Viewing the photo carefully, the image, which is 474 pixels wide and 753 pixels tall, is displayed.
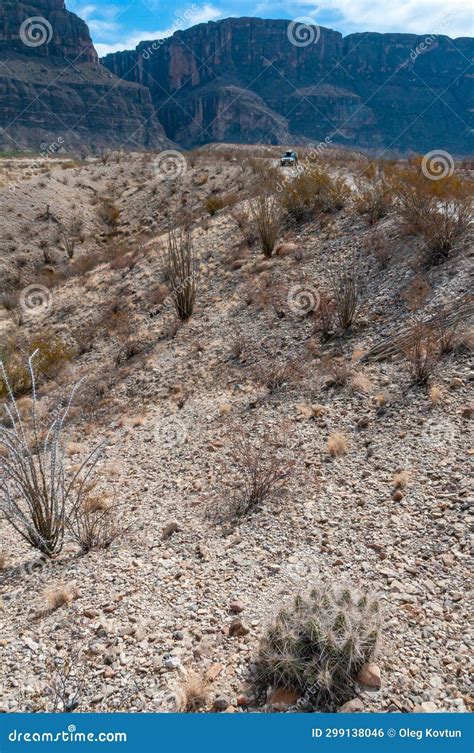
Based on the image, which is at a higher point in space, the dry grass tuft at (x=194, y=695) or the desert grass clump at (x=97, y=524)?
the dry grass tuft at (x=194, y=695)

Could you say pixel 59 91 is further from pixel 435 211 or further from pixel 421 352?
pixel 421 352

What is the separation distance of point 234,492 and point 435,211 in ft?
22.5

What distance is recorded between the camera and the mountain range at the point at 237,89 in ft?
246

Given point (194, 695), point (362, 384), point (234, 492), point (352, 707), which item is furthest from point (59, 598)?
point (362, 384)

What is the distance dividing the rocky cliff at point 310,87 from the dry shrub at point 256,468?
9552 cm

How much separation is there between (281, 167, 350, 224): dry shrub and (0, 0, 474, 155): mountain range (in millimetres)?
67750

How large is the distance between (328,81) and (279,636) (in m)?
122

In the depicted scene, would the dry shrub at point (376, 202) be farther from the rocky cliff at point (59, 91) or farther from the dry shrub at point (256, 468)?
the rocky cliff at point (59, 91)

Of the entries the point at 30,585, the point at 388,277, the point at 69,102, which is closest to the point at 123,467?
the point at 30,585

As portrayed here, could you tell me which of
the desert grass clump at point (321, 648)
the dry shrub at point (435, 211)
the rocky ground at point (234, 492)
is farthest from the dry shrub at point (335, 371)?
the desert grass clump at point (321, 648)

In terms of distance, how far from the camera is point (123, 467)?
586 centimetres

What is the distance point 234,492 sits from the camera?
486 centimetres

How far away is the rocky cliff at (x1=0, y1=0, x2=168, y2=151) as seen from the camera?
69.2 m

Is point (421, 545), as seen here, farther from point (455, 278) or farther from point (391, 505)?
point (455, 278)
